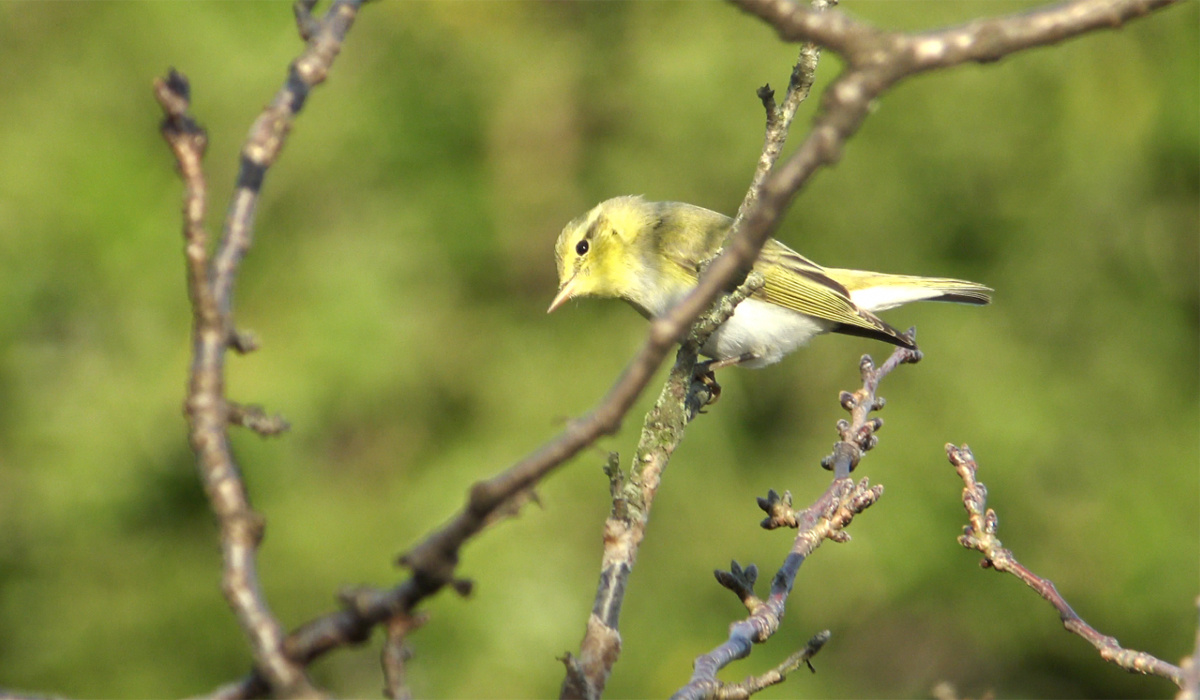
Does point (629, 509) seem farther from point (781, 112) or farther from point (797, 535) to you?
point (781, 112)

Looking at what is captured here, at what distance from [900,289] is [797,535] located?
7.24ft

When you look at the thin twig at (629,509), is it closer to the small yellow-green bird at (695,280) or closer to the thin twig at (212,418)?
the thin twig at (212,418)

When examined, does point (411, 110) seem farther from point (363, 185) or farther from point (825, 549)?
point (825, 549)

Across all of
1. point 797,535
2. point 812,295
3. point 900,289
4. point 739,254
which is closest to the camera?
point 739,254

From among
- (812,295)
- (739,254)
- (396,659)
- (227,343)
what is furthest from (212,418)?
(812,295)

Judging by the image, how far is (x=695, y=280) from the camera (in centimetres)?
350

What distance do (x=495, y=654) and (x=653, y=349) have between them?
3.59 m

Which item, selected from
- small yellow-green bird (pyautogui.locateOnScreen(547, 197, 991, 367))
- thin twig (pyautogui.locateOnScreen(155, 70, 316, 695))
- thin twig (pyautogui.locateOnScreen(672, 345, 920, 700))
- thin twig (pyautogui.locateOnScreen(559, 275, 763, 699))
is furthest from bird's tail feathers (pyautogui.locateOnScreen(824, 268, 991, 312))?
thin twig (pyautogui.locateOnScreen(155, 70, 316, 695))

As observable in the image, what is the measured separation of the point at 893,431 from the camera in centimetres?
521

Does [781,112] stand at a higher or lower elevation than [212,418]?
higher

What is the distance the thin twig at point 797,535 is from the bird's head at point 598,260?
148cm

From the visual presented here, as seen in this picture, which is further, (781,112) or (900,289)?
(900,289)

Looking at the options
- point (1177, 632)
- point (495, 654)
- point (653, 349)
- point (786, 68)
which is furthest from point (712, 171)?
point (653, 349)

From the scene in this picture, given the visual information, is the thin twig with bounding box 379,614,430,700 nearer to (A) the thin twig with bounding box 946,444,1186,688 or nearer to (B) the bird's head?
(A) the thin twig with bounding box 946,444,1186,688
